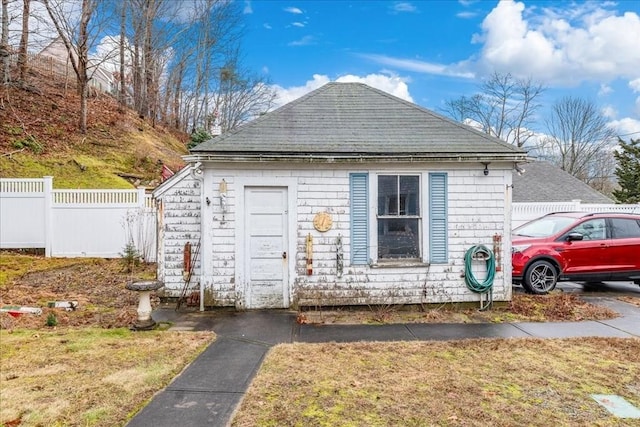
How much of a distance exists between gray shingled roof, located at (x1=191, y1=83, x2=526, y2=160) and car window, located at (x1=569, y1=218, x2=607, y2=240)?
117 inches

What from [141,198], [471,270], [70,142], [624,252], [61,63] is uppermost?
[61,63]

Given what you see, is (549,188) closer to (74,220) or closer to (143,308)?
(143,308)

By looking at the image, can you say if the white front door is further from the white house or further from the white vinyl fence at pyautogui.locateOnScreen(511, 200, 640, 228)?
the white vinyl fence at pyautogui.locateOnScreen(511, 200, 640, 228)

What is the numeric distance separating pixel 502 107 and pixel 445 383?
1341 inches

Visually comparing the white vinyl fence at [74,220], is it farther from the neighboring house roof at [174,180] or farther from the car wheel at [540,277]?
the car wheel at [540,277]

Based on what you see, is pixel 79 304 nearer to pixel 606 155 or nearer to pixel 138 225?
pixel 138 225

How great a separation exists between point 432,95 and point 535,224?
2389cm

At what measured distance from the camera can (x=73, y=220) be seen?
1150cm

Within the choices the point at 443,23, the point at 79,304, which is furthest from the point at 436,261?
the point at 443,23

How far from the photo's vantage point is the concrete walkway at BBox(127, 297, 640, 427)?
11.3 feet

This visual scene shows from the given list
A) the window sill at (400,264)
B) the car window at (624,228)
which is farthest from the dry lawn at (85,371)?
the car window at (624,228)

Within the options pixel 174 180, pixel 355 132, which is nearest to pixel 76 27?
pixel 174 180

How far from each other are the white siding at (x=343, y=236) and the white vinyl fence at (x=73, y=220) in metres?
5.31

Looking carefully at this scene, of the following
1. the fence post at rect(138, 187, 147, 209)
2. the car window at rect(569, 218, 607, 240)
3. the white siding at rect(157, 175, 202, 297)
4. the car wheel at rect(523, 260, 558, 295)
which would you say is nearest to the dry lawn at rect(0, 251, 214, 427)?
the white siding at rect(157, 175, 202, 297)
